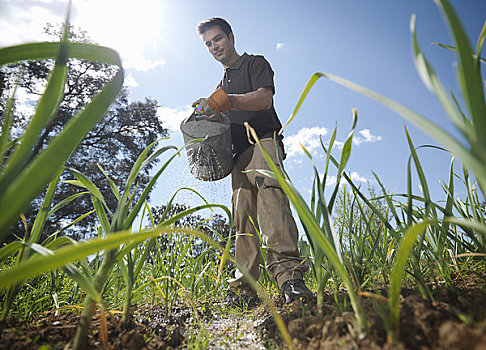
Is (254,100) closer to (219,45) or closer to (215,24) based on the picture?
(219,45)

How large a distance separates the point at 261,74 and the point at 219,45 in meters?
0.55

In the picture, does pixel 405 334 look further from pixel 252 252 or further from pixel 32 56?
pixel 252 252

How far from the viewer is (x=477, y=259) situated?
1236 millimetres

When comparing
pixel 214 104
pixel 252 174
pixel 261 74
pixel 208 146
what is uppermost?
pixel 261 74

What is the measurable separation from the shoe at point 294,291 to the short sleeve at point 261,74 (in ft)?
4.41

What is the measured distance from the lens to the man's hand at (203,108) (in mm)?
1822

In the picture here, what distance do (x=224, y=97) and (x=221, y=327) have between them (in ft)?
4.14

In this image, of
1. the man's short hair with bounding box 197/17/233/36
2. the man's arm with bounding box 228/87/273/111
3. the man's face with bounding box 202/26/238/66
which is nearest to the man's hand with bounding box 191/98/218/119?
the man's arm with bounding box 228/87/273/111

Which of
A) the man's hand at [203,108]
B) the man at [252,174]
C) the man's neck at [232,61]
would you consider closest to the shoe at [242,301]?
the man at [252,174]

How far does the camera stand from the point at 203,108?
1834 millimetres

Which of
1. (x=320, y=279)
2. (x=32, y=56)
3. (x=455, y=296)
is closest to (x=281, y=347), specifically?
(x=320, y=279)

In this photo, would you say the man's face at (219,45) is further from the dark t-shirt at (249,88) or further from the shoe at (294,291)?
the shoe at (294,291)

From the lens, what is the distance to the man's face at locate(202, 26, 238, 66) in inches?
94.7

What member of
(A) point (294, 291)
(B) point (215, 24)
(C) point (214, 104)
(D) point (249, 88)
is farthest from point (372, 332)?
(B) point (215, 24)
